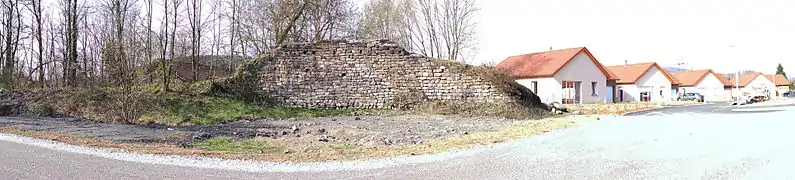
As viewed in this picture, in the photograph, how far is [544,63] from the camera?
33.0m

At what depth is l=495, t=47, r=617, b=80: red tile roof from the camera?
103 feet

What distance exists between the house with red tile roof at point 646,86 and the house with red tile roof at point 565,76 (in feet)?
29.3

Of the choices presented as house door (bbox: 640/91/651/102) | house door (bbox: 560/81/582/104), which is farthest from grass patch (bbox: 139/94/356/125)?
house door (bbox: 640/91/651/102)

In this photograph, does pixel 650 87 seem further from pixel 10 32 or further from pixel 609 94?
pixel 10 32

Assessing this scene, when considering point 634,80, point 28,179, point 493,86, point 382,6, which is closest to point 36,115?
point 28,179

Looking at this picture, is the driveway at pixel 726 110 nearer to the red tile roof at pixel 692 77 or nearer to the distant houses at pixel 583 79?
the distant houses at pixel 583 79

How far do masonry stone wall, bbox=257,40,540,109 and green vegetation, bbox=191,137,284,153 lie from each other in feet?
30.6

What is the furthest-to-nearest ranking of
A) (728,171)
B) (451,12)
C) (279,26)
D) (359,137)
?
(451,12) → (279,26) → (359,137) → (728,171)

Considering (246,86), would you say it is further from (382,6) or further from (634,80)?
(634,80)

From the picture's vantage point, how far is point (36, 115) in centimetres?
1673

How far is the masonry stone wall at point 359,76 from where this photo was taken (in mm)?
20558

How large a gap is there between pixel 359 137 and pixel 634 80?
1435 inches

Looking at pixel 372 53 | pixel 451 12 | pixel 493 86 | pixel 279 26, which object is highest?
pixel 451 12

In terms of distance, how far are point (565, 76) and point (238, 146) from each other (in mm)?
25174
